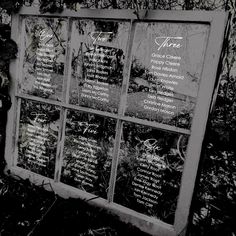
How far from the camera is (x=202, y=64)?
5.20 feet

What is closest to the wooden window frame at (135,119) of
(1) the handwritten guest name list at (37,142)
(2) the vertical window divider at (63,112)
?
(2) the vertical window divider at (63,112)

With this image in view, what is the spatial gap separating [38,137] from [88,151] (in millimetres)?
421

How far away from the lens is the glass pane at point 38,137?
209 cm

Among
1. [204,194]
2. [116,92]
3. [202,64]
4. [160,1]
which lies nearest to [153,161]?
[204,194]

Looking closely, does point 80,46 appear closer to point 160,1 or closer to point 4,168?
point 160,1

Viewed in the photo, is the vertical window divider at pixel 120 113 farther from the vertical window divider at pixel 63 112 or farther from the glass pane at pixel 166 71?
the vertical window divider at pixel 63 112

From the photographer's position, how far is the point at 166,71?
1690 millimetres

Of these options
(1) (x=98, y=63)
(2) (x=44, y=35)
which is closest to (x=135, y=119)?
(1) (x=98, y=63)

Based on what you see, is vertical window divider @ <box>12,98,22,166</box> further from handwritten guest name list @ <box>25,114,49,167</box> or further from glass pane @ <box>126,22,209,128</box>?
glass pane @ <box>126,22,209,128</box>

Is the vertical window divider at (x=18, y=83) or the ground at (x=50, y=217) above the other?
the vertical window divider at (x=18, y=83)

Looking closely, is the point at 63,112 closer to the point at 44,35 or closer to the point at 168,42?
the point at 44,35

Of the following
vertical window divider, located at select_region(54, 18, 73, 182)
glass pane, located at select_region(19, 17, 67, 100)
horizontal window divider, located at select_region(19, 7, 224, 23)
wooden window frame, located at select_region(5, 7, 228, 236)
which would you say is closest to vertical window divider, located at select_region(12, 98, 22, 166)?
wooden window frame, located at select_region(5, 7, 228, 236)

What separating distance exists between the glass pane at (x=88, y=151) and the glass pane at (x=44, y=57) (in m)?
0.25

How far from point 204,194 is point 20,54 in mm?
Result: 1521
